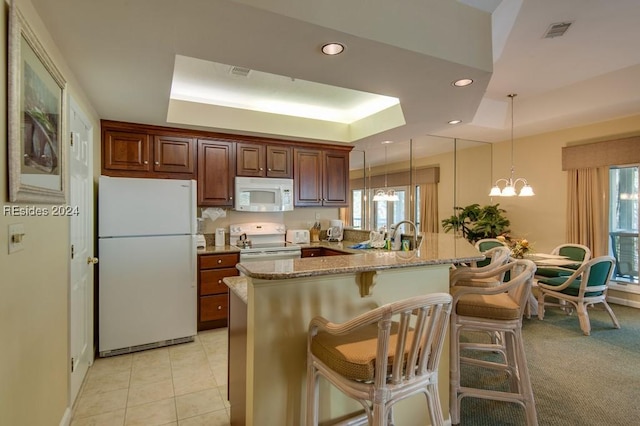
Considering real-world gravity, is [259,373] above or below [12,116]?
below

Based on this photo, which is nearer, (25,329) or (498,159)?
(25,329)

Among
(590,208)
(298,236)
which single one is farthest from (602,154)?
(298,236)

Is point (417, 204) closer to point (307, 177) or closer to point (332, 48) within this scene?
point (307, 177)

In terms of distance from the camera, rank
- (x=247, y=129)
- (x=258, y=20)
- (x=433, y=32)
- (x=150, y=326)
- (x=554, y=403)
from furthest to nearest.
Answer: (x=247, y=129)
(x=150, y=326)
(x=554, y=403)
(x=433, y=32)
(x=258, y=20)

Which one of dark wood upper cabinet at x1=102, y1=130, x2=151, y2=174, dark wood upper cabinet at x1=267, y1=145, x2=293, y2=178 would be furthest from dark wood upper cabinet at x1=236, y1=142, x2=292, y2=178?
dark wood upper cabinet at x1=102, y1=130, x2=151, y2=174

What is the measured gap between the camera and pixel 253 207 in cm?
419

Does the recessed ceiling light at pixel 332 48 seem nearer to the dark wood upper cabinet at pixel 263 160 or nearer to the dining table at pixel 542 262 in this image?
the dark wood upper cabinet at pixel 263 160

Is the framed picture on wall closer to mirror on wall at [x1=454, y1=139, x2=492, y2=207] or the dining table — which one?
the dining table

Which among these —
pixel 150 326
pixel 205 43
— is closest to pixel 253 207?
pixel 150 326

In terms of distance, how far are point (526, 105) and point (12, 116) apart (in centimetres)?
537

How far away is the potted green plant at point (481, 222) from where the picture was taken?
534 cm

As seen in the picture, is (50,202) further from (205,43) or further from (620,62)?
(620,62)

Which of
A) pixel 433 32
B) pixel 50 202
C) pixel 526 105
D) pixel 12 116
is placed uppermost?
pixel 526 105

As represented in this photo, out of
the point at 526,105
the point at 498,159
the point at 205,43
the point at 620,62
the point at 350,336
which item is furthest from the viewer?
the point at 498,159
